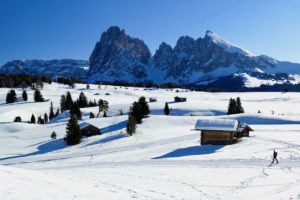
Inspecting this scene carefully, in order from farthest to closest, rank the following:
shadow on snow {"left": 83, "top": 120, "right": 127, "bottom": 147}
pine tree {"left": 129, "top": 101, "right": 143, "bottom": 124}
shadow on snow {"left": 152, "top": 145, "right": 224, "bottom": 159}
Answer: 1. pine tree {"left": 129, "top": 101, "right": 143, "bottom": 124}
2. shadow on snow {"left": 83, "top": 120, "right": 127, "bottom": 147}
3. shadow on snow {"left": 152, "top": 145, "right": 224, "bottom": 159}

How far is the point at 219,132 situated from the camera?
2512 inches

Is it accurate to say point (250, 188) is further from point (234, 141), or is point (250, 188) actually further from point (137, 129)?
point (137, 129)

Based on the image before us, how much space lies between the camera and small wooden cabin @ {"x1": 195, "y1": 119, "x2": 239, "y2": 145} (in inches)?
2483

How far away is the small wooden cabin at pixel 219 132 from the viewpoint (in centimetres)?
6306

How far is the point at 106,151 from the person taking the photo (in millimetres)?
62469

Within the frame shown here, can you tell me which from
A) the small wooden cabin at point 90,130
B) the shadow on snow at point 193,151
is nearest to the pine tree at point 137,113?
the small wooden cabin at point 90,130

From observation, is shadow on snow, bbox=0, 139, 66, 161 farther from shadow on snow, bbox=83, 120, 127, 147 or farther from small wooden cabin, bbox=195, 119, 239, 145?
small wooden cabin, bbox=195, 119, 239, 145

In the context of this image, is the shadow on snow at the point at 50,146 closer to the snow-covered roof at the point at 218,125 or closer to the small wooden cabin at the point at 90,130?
the small wooden cabin at the point at 90,130

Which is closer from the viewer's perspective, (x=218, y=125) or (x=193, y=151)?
(x=193, y=151)

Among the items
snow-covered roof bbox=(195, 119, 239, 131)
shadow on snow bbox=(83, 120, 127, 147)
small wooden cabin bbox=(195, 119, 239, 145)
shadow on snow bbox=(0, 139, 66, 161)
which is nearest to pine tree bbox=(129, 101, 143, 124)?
shadow on snow bbox=(83, 120, 127, 147)

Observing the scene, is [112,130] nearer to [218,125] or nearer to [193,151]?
[218,125]

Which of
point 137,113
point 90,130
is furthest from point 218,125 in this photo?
point 90,130

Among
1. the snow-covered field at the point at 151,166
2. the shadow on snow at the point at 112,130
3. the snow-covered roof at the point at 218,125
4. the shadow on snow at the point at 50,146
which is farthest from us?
the shadow on snow at the point at 112,130

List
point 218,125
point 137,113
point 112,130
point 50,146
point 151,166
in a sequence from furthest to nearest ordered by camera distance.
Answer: point 137,113 → point 112,130 → point 50,146 → point 218,125 → point 151,166
